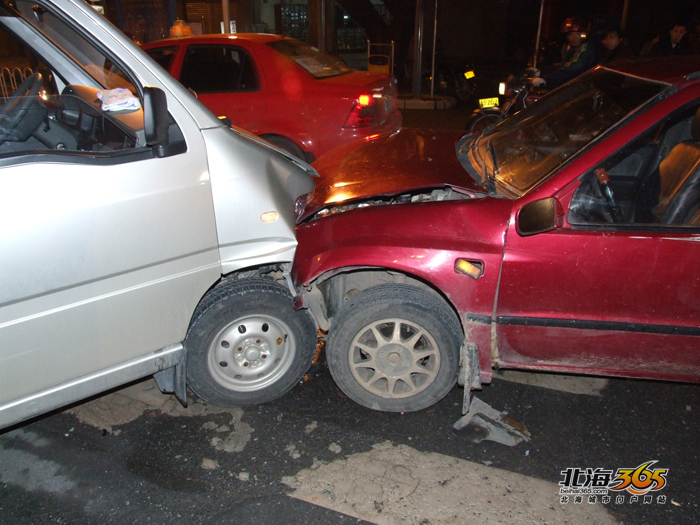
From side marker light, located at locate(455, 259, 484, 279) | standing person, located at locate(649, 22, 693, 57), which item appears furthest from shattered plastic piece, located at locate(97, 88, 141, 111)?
standing person, located at locate(649, 22, 693, 57)

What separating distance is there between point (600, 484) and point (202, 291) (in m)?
2.14

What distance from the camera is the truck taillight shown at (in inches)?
221

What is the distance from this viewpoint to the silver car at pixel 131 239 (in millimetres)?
2236

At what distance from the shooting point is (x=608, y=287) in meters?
2.58

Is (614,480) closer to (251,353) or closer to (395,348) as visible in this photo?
(395,348)

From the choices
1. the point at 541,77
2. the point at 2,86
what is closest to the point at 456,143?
the point at 2,86

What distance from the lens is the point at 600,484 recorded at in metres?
2.62

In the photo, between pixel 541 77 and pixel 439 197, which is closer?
pixel 439 197

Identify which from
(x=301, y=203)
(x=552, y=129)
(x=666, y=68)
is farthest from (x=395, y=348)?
(x=666, y=68)

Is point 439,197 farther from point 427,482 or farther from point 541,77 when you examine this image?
point 541,77

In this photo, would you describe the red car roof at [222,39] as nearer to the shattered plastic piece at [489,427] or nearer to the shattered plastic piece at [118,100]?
the shattered plastic piece at [118,100]

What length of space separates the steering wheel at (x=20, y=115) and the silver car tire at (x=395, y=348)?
1812mm

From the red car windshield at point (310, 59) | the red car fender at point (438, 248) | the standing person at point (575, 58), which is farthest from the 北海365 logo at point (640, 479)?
the standing person at point (575, 58)

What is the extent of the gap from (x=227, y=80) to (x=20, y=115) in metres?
3.52
